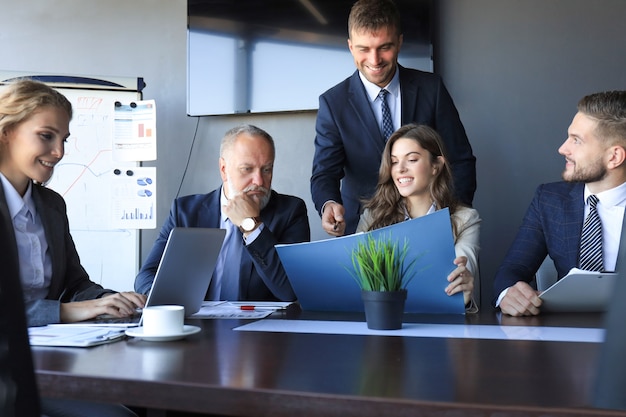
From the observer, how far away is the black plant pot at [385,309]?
151 centimetres

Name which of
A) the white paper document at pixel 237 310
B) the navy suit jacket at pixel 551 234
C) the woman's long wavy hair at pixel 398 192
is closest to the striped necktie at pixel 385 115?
the woman's long wavy hair at pixel 398 192

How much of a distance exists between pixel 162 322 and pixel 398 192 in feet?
4.72

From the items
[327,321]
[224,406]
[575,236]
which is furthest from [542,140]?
[224,406]

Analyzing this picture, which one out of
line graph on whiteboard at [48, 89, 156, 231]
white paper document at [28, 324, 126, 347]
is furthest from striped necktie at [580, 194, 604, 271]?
line graph on whiteboard at [48, 89, 156, 231]

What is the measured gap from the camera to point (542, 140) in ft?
→ 11.8

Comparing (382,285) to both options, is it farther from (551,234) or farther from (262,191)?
(262,191)

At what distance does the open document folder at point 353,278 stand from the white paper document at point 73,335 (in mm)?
551

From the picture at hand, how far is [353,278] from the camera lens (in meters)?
1.84

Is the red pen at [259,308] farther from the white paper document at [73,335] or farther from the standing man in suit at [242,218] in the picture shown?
the white paper document at [73,335]

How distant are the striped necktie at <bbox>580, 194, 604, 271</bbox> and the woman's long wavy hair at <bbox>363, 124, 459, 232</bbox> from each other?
483mm

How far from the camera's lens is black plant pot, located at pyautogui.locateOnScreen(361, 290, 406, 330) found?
1.51m

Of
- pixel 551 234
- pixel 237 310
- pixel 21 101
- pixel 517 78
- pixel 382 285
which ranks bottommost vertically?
pixel 237 310

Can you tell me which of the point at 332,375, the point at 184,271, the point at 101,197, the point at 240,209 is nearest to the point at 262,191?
the point at 240,209

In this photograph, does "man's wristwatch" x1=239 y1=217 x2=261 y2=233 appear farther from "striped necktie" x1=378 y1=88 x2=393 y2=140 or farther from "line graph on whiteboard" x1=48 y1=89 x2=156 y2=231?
Answer: "line graph on whiteboard" x1=48 y1=89 x2=156 y2=231
